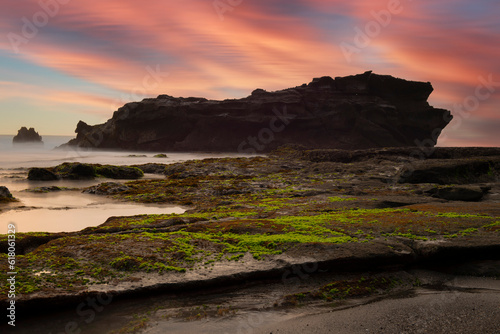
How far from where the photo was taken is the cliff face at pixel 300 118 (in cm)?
12494

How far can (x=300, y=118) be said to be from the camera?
415 ft

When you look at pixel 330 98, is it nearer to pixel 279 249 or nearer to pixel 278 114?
pixel 278 114

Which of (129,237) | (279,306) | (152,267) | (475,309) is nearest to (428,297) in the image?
(475,309)

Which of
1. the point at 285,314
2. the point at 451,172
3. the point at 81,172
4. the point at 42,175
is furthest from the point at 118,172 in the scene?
the point at 285,314

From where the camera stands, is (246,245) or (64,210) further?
(64,210)

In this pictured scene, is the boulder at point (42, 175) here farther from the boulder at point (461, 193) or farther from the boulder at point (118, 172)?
Result: the boulder at point (461, 193)

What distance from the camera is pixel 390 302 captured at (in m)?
9.70

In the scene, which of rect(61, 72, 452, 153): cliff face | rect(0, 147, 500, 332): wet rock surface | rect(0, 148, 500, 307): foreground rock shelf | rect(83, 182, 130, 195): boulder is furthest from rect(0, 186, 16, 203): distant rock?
rect(61, 72, 452, 153): cliff face

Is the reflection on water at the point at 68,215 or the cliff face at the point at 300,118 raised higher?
the cliff face at the point at 300,118

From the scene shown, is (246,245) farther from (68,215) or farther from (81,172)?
(81,172)

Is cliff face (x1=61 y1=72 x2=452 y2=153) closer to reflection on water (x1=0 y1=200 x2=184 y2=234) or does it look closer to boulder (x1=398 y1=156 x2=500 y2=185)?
boulder (x1=398 y1=156 x2=500 y2=185)

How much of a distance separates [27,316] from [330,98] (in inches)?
5073

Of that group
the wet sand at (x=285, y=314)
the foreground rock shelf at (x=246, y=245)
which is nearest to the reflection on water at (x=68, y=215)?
the foreground rock shelf at (x=246, y=245)

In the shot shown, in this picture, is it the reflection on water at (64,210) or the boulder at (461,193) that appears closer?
the reflection on water at (64,210)
